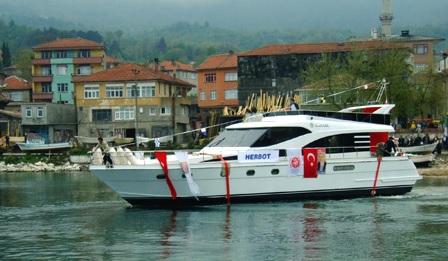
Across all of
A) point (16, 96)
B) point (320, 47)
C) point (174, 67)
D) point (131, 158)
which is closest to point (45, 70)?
point (16, 96)

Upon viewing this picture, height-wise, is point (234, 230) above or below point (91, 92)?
below

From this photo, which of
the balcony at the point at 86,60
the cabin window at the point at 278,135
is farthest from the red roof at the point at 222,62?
the cabin window at the point at 278,135

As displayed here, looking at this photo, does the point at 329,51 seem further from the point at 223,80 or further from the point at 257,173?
the point at 257,173

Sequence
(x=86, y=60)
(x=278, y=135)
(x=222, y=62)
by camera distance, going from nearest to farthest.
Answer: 1. (x=278, y=135)
2. (x=222, y=62)
3. (x=86, y=60)

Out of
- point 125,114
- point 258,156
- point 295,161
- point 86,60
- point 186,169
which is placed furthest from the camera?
point 86,60

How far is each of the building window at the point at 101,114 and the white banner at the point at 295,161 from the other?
5495 cm

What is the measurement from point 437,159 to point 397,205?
2780 cm

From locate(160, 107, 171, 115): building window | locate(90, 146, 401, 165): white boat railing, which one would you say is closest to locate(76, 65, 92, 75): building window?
locate(160, 107, 171, 115): building window

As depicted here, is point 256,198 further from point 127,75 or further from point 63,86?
point 63,86

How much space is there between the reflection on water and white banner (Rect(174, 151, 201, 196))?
2.69 feet

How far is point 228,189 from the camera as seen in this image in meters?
31.1

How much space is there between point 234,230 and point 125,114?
59.3 m

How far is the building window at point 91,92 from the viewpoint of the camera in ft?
283

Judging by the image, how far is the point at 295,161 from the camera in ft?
105
